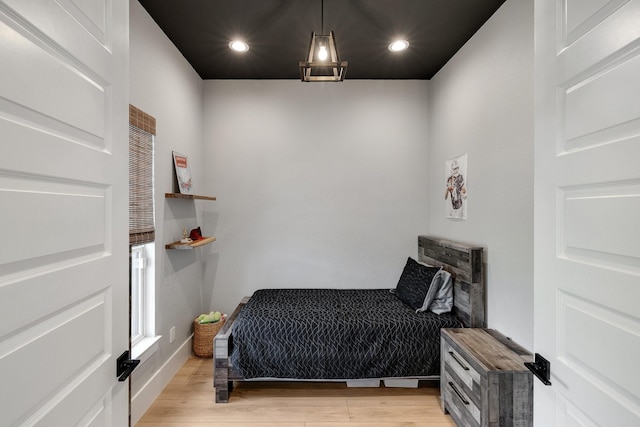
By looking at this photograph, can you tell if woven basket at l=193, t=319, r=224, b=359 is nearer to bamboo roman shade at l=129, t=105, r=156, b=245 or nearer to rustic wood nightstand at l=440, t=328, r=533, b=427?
bamboo roman shade at l=129, t=105, r=156, b=245

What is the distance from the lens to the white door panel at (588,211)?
79 cm

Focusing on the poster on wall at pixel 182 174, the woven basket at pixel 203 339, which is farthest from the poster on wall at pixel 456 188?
the woven basket at pixel 203 339

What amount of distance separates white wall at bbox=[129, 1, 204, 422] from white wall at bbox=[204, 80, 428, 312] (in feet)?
1.04

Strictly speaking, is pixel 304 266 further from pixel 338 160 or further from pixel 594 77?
pixel 594 77

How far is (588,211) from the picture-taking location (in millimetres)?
914

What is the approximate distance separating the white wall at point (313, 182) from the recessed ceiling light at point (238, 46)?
0.62 metres

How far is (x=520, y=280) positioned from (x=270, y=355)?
181 cm

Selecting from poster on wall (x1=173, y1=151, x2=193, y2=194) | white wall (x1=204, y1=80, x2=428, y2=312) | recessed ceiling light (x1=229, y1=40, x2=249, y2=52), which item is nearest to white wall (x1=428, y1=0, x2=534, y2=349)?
white wall (x1=204, y1=80, x2=428, y2=312)

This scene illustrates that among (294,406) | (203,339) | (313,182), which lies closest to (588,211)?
(294,406)

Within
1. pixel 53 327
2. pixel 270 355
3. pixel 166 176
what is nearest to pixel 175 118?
pixel 166 176

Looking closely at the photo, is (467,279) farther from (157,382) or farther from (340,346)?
(157,382)

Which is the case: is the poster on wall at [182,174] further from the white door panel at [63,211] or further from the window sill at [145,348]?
the white door panel at [63,211]

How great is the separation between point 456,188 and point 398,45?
4.45 feet

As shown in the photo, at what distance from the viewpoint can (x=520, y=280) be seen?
200cm
